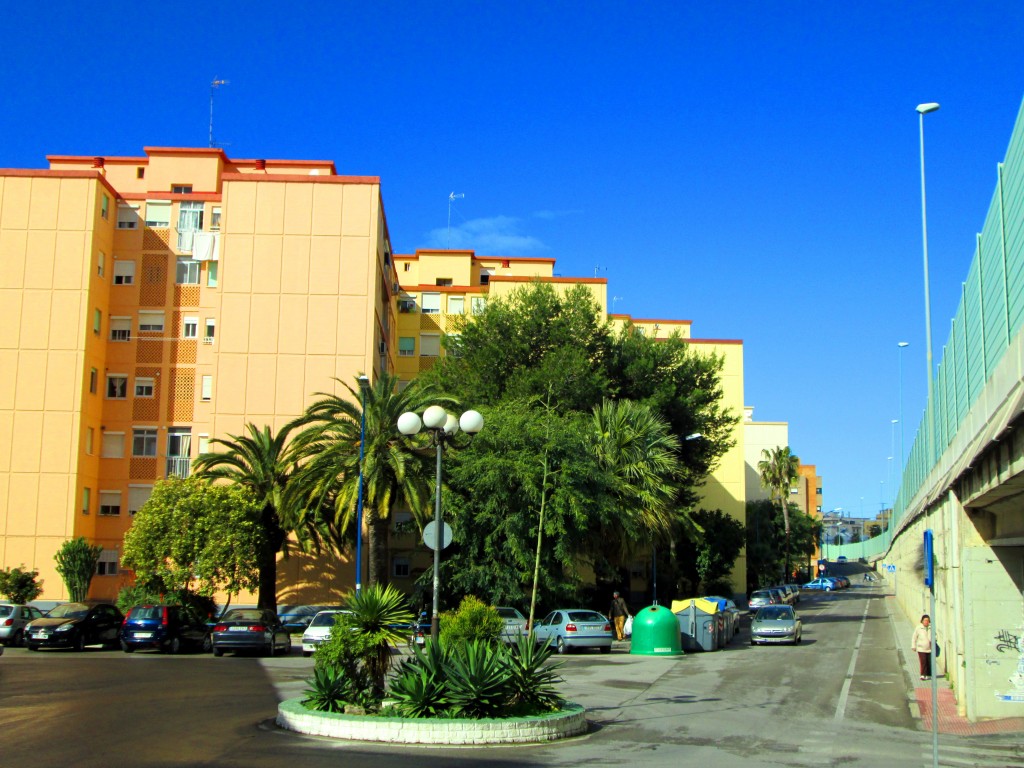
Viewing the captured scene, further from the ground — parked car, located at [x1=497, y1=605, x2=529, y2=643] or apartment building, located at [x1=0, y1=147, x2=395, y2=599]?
apartment building, located at [x1=0, y1=147, x2=395, y2=599]

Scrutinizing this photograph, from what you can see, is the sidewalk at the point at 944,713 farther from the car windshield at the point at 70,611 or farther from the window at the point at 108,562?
the window at the point at 108,562

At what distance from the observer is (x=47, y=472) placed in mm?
45812

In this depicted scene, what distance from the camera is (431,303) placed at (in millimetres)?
64125

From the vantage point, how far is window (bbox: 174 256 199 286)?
5081cm

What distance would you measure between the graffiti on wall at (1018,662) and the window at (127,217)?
44477mm

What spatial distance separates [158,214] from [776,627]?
35283 millimetres

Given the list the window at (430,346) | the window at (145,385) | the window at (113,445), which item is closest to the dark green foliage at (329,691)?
the window at (113,445)

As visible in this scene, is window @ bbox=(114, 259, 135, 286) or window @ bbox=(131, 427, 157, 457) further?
window @ bbox=(114, 259, 135, 286)

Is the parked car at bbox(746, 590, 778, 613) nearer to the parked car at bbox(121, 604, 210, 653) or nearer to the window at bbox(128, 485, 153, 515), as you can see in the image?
the parked car at bbox(121, 604, 210, 653)

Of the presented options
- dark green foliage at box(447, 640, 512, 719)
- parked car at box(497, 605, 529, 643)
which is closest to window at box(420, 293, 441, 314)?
parked car at box(497, 605, 529, 643)

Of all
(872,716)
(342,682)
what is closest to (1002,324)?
(872,716)

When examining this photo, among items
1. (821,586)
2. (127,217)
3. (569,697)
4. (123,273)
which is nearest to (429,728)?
(569,697)

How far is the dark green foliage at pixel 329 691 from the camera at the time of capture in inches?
606

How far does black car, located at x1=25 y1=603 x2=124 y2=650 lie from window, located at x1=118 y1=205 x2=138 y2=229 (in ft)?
75.7
